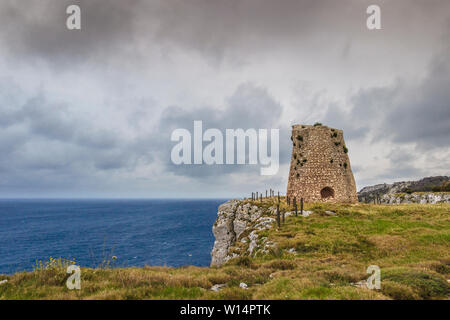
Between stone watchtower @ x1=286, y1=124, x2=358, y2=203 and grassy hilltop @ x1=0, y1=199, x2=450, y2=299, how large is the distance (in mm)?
15200

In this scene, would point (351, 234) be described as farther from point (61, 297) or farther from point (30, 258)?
point (30, 258)

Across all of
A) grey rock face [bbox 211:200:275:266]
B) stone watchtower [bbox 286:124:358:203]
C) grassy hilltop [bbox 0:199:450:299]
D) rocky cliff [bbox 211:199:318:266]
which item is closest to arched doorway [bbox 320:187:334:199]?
stone watchtower [bbox 286:124:358:203]

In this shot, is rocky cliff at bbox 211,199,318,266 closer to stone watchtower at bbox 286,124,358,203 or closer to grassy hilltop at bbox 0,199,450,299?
grassy hilltop at bbox 0,199,450,299

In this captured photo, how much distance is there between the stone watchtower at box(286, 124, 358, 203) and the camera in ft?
122

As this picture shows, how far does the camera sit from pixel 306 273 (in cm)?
1039

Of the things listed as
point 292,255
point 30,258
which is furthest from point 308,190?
point 30,258

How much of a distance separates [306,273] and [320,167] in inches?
1193

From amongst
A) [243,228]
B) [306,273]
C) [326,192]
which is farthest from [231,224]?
[306,273]

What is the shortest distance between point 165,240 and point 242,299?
262 feet

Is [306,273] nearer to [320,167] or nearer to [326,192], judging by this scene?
[320,167]

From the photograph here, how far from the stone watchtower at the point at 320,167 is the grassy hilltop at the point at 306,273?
15.2 metres

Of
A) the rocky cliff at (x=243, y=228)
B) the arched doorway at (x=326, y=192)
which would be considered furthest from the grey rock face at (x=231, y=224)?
the arched doorway at (x=326, y=192)

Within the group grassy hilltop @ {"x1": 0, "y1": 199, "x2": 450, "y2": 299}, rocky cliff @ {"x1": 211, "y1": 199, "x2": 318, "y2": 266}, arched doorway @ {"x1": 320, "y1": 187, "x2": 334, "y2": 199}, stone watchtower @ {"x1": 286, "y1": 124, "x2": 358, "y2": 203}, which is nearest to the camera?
grassy hilltop @ {"x1": 0, "y1": 199, "x2": 450, "y2": 299}
